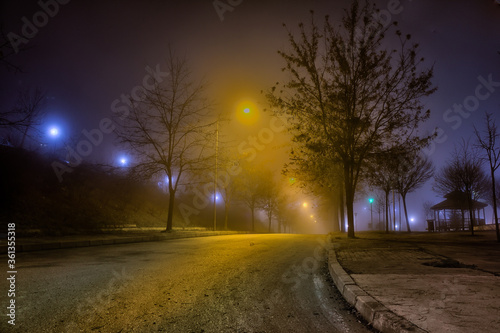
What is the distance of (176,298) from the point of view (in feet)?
14.0

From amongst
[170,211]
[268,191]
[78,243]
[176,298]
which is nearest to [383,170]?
[268,191]

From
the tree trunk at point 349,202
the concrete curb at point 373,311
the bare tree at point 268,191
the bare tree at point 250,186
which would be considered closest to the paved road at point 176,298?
the concrete curb at point 373,311

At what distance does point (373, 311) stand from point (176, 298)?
8.73 ft

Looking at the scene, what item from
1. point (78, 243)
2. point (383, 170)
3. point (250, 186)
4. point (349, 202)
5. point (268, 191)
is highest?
point (383, 170)

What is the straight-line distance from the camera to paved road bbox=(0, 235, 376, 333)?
3299mm

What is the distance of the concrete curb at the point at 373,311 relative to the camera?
9.49 ft

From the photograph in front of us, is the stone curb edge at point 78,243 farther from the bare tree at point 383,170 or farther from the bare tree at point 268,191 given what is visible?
the bare tree at point 268,191

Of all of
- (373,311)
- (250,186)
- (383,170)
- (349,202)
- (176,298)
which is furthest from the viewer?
(250,186)

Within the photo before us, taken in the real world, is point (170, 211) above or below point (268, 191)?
below

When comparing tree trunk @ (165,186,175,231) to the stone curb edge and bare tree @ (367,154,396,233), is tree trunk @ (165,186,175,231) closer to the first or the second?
the stone curb edge

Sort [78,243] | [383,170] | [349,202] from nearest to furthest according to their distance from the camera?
[78,243]
[349,202]
[383,170]

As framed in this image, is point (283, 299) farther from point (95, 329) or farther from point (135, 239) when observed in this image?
point (135, 239)

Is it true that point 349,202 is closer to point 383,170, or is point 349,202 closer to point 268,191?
point 383,170

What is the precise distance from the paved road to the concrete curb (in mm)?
152
